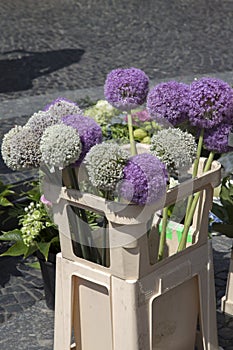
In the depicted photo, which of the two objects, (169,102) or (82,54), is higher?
(169,102)

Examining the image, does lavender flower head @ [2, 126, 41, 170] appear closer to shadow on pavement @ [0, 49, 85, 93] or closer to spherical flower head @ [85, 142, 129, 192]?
spherical flower head @ [85, 142, 129, 192]

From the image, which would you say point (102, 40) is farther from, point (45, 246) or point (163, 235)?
point (163, 235)

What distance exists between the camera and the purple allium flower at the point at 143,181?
6.83 ft

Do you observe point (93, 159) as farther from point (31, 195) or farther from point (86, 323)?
point (31, 195)

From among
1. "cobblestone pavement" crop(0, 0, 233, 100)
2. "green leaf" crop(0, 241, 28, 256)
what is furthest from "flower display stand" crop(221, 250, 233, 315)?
"cobblestone pavement" crop(0, 0, 233, 100)

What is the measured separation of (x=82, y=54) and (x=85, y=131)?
5.53 m

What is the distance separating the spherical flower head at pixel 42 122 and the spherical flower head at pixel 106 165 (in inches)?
9.0

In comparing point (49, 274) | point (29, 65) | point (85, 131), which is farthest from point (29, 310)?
point (29, 65)

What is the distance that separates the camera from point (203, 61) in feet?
23.7

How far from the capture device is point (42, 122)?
2.30 meters

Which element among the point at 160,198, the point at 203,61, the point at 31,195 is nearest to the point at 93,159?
the point at 160,198

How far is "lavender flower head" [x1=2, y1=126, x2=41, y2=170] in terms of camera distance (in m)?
2.25

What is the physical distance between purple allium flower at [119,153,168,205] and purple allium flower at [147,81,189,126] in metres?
0.25

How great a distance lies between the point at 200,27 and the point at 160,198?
22.4 feet
